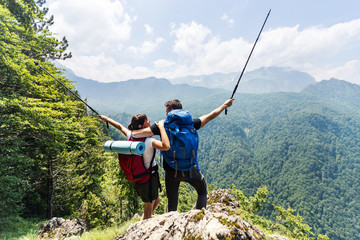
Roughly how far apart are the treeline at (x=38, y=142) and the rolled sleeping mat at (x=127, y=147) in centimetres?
560

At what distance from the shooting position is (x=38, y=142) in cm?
1123

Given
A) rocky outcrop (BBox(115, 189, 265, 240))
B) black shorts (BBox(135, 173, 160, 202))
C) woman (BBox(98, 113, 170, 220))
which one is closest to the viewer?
rocky outcrop (BBox(115, 189, 265, 240))

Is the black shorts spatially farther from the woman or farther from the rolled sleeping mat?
the rolled sleeping mat

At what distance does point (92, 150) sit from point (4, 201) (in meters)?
13.2

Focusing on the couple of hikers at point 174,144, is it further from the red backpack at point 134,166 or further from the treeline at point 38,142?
the treeline at point 38,142

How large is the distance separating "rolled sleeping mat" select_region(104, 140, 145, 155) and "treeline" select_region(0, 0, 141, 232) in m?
5.60

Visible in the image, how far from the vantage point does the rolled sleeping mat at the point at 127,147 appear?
2.88 m

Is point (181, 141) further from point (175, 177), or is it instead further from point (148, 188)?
point (148, 188)

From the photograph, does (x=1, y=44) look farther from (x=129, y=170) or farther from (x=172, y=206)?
(x=172, y=206)

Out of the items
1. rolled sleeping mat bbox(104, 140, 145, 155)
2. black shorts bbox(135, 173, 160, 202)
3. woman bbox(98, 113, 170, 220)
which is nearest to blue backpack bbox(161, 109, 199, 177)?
woman bbox(98, 113, 170, 220)

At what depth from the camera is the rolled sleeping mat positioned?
113 inches

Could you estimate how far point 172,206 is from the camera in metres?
3.74

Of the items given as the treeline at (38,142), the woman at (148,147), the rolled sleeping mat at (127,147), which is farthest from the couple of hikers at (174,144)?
the treeline at (38,142)

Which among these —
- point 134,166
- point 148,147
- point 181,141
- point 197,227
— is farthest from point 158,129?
point 197,227
